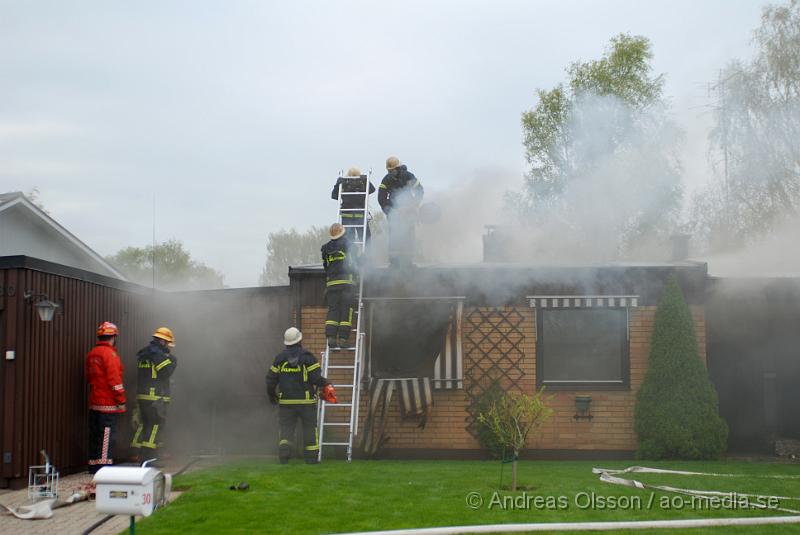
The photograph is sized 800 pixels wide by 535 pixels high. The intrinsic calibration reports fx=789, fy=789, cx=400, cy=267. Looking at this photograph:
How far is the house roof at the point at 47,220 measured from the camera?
618 inches

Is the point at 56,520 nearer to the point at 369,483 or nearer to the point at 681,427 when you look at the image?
the point at 369,483

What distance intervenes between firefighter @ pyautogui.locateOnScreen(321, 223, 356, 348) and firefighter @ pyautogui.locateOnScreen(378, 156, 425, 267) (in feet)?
3.44

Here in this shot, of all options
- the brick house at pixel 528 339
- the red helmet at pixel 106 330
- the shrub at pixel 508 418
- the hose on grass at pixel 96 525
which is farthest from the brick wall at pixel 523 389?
the hose on grass at pixel 96 525

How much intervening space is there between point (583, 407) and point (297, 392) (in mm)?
4579

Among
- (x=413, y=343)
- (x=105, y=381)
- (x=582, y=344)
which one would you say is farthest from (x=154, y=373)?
(x=582, y=344)

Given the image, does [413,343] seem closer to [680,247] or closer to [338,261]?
[338,261]

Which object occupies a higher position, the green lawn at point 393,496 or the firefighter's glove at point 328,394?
the firefighter's glove at point 328,394

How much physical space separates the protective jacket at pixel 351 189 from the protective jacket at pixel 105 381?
14.1ft

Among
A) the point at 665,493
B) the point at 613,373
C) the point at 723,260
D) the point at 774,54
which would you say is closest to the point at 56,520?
the point at 665,493

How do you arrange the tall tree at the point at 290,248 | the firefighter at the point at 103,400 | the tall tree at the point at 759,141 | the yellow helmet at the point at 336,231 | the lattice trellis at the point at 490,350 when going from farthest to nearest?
1. the tall tree at the point at 290,248
2. the tall tree at the point at 759,141
3. the lattice trellis at the point at 490,350
4. the yellow helmet at the point at 336,231
5. the firefighter at the point at 103,400

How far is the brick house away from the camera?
12469 millimetres

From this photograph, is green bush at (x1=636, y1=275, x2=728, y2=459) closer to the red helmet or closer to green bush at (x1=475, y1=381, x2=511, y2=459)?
green bush at (x1=475, y1=381, x2=511, y2=459)

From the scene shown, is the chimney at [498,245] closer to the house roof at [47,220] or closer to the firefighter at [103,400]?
the firefighter at [103,400]

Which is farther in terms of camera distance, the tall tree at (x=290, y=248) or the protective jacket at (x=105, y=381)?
the tall tree at (x=290, y=248)
